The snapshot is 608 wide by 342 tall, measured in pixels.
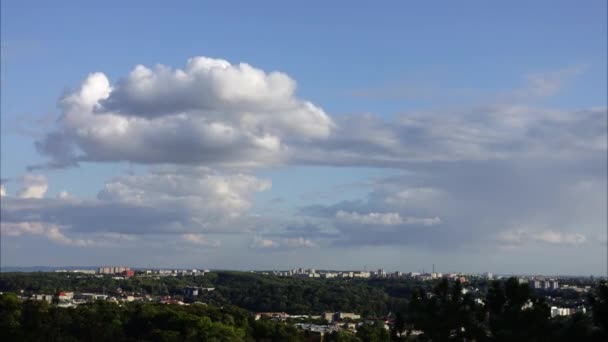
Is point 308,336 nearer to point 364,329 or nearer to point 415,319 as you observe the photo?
point 364,329

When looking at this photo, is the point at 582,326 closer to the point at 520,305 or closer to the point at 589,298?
the point at 589,298

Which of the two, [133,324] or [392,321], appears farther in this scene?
[133,324]

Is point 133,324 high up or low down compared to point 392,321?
down

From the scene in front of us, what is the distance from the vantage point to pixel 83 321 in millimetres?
86688

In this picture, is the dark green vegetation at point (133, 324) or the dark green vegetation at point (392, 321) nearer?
the dark green vegetation at point (392, 321)

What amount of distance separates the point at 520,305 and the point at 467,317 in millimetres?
3123

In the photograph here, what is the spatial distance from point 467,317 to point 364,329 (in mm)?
60572

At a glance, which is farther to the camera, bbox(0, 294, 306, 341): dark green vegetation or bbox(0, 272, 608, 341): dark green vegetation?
bbox(0, 294, 306, 341): dark green vegetation

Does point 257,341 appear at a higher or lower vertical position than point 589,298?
lower

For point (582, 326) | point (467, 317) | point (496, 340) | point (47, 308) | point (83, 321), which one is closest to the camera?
point (582, 326)

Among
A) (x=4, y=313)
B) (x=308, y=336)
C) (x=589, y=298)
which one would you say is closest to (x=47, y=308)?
(x=4, y=313)

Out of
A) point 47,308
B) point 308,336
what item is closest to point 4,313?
point 47,308

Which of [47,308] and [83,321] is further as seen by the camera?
[47,308]

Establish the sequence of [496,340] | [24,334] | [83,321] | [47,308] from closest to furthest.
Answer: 1. [496,340]
2. [24,334]
3. [83,321]
4. [47,308]
